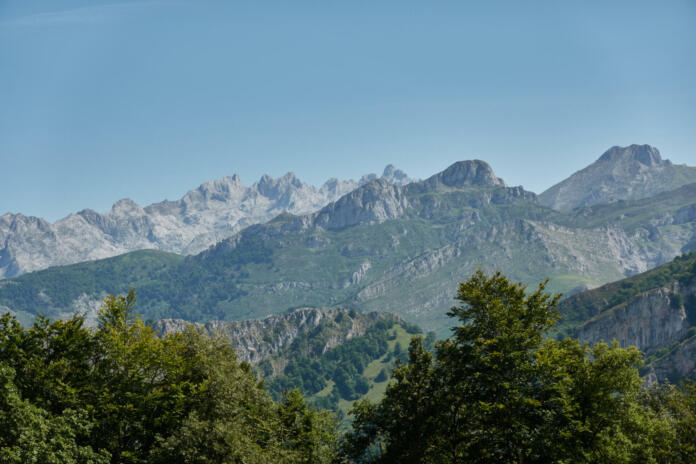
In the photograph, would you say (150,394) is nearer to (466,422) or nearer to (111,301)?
(111,301)

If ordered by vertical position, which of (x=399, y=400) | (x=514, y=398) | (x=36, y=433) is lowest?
(x=514, y=398)

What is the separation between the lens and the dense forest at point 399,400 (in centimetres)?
4025

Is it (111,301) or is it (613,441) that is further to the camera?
(111,301)

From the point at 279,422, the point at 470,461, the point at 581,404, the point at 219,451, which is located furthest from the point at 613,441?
the point at 279,422

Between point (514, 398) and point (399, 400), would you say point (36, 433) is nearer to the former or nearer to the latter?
point (399, 400)

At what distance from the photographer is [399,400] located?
51.9 metres

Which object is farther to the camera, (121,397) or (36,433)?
(121,397)

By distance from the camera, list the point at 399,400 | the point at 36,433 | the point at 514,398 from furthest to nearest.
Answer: the point at 399,400
the point at 514,398
the point at 36,433

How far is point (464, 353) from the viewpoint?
48656 mm

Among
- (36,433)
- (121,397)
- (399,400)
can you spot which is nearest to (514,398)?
(399,400)

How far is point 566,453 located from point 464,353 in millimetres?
13007

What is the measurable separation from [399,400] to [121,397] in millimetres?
29380

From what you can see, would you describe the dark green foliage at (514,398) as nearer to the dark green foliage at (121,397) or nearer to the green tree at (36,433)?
the dark green foliage at (121,397)

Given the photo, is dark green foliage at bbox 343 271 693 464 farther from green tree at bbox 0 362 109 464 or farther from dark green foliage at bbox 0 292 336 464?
green tree at bbox 0 362 109 464
